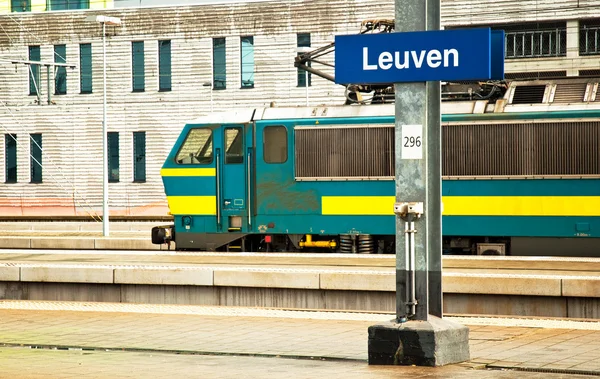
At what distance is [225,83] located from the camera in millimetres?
49000

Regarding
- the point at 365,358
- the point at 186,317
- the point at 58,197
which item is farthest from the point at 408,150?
the point at 58,197

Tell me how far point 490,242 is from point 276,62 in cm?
2696

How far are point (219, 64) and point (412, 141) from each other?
130 ft

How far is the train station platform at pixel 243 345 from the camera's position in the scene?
32.0ft

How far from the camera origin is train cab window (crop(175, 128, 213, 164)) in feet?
82.1

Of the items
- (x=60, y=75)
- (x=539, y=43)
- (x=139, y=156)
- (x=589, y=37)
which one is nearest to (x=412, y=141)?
(x=589, y=37)

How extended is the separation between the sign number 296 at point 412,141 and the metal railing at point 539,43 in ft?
110

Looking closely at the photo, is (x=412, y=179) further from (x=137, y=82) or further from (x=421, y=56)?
(x=137, y=82)

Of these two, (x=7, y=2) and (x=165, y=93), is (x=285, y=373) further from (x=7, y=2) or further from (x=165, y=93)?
(x=7, y=2)

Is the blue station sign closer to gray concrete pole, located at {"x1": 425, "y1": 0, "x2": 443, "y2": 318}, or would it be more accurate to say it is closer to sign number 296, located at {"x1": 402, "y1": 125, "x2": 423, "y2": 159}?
gray concrete pole, located at {"x1": 425, "y1": 0, "x2": 443, "y2": 318}

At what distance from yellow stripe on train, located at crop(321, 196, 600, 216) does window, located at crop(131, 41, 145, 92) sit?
28.4 meters

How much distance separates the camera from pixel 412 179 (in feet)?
33.5

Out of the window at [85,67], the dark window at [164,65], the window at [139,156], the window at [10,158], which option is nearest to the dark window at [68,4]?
the window at [85,67]

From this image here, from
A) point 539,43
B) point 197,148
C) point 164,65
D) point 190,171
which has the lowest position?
point 190,171
